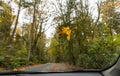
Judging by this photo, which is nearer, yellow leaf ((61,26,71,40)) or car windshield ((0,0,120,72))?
car windshield ((0,0,120,72))

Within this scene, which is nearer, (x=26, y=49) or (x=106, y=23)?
(x=106, y=23)

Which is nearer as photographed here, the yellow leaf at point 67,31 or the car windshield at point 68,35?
the car windshield at point 68,35

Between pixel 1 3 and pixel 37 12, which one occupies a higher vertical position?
pixel 1 3

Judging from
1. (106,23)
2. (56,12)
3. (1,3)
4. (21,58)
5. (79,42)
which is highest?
(1,3)

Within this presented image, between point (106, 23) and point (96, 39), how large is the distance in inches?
11.1

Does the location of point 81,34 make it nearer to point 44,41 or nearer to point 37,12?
point 44,41

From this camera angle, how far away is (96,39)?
289 centimetres

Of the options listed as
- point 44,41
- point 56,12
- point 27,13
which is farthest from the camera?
point 27,13

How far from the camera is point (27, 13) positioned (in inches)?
142

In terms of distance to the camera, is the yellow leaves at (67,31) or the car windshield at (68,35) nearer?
the car windshield at (68,35)

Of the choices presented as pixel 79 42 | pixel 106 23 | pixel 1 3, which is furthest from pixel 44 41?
pixel 1 3

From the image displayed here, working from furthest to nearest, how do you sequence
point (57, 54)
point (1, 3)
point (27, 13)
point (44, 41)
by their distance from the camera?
point (1, 3)
point (27, 13)
point (44, 41)
point (57, 54)

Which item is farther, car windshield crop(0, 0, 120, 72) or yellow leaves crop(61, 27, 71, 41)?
yellow leaves crop(61, 27, 71, 41)

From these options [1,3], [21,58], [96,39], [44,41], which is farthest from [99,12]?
[1,3]
